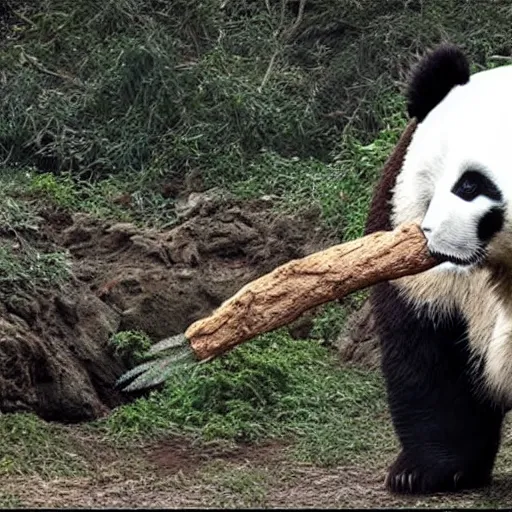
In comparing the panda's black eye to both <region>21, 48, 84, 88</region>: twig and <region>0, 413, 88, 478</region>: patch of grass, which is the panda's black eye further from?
<region>21, 48, 84, 88</region>: twig

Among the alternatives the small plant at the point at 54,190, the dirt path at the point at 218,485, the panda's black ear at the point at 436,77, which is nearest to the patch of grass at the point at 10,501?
the dirt path at the point at 218,485

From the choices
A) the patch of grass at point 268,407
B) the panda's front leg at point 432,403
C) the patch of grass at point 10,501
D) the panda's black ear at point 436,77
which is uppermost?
the panda's black ear at point 436,77

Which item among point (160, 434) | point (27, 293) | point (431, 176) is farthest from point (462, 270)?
point (27, 293)

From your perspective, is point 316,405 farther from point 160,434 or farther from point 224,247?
point 224,247

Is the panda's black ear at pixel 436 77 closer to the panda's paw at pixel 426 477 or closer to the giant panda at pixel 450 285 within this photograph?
the giant panda at pixel 450 285

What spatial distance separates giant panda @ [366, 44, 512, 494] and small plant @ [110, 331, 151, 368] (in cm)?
164

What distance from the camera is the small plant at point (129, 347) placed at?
18.5 feet

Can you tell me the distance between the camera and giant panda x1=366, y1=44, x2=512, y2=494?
3516mm

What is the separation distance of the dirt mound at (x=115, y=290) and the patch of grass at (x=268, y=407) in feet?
0.96

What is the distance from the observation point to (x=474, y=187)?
11.5 ft

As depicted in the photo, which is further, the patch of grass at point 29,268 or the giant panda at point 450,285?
the patch of grass at point 29,268

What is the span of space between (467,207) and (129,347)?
248 cm

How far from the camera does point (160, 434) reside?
503cm

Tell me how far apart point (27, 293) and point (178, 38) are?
329cm
